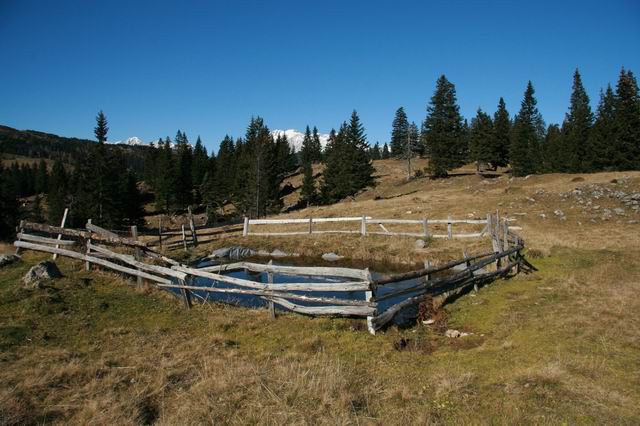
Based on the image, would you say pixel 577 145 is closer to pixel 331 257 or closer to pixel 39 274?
pixel 331 257

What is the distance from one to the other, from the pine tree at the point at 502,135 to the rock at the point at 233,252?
55526mm

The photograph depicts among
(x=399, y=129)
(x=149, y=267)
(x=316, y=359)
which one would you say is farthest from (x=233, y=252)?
(x=399, y=129)

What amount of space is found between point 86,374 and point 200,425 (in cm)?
312

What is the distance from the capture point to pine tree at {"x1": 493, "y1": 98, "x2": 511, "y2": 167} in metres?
66.2

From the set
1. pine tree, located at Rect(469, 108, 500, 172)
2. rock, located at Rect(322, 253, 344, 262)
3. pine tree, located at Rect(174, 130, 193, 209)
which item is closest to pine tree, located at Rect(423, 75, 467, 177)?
pine tree, located at Rect(469, 108, 500, 172)

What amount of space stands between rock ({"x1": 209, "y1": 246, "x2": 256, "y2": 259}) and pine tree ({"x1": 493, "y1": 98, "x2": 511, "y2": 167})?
55526mm

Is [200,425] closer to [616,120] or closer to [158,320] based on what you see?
[158,320]

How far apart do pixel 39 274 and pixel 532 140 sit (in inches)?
2812

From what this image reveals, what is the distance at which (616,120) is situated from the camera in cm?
4878

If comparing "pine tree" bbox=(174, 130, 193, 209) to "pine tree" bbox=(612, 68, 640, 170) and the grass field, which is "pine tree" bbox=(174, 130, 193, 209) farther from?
"pine tree" bbox=(612, 68, 640, 170)

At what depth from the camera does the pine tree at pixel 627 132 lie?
47031 mm

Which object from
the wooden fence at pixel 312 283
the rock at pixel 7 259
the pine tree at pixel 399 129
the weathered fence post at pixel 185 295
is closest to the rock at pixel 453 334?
the wooden fence at pixel 312 283

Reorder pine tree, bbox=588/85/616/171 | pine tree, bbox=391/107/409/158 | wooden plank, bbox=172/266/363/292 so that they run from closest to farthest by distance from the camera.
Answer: wooden plank, bbox=172/266/363/292, pine tree, bbox=588/85/616/171, pine tree, bbox=391/107/409/158

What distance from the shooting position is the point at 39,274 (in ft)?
42.2
